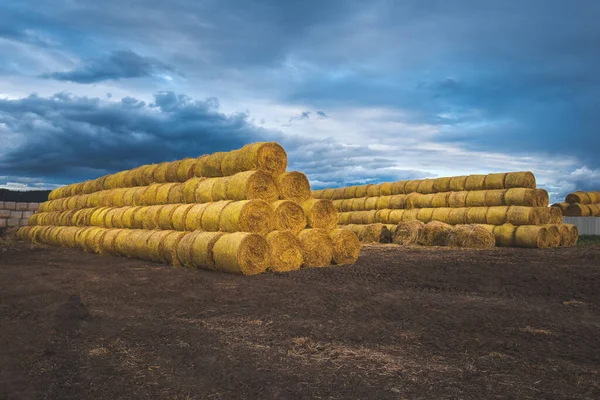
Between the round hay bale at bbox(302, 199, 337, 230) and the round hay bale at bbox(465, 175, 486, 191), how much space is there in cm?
1095

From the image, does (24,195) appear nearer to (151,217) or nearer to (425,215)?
(151,217)

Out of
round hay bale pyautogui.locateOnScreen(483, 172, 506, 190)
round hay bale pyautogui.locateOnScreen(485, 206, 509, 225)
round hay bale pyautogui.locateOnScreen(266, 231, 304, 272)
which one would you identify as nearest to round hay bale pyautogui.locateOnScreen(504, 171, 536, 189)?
round hay bale pyautogui.locateOnScreen(483, 172, 506, 190)

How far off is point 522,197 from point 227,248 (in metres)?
14.2

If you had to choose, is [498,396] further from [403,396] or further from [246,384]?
[246,384]

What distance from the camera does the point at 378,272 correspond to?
12.0 metres

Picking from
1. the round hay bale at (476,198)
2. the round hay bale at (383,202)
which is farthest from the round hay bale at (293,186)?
the round hay bale at (383,202)

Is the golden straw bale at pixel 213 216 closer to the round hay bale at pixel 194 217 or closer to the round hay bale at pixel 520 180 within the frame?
the round hay bale at pixel 194 217

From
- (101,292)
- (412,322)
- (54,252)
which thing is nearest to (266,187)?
(101,292)

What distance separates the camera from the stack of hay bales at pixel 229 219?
472 inches

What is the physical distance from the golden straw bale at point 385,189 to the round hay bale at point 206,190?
48.3 ft

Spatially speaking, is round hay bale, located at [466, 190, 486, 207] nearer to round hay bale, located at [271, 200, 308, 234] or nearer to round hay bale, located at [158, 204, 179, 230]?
round hay bale, located at [271, 200, 308, 234]

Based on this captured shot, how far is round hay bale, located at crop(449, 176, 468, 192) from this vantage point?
76.6 ft

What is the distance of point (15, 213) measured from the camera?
2895 cm

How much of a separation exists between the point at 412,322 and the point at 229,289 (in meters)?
3.99
